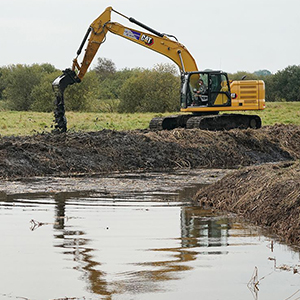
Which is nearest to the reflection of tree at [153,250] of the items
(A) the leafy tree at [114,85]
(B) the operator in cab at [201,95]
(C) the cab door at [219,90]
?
(B) the operator in cab at [201,95]

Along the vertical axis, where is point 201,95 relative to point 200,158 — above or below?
above

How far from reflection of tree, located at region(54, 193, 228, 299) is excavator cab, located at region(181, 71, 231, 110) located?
51.0ft

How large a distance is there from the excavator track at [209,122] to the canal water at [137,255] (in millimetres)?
14268

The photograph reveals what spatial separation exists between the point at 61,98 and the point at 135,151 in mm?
3992

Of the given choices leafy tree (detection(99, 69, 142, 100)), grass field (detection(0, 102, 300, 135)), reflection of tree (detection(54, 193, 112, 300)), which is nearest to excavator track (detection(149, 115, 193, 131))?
grass field (detection(0, 102, 300, 135))

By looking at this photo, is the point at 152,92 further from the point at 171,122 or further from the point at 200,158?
the point at 200,158


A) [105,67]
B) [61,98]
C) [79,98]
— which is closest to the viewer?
[61,98]

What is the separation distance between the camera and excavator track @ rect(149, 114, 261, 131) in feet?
85.8

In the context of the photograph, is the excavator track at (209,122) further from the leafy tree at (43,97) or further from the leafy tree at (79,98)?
the leafy tree at (43,97)

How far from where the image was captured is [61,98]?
22922 millimetres

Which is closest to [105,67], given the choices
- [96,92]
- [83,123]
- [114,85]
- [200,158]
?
[114,85]

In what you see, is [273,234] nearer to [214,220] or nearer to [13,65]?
[214,220]

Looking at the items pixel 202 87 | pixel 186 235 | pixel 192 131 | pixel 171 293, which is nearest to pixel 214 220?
pixel 186 235

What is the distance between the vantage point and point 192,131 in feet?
77.4
